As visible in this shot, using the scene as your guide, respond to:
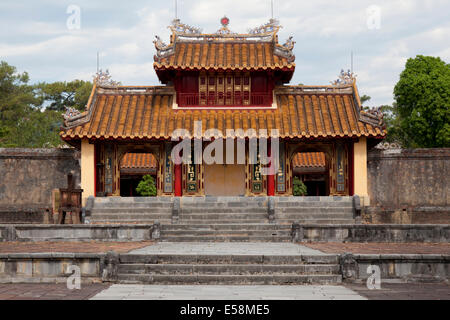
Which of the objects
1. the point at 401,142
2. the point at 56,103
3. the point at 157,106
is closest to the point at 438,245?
the point at 157,106

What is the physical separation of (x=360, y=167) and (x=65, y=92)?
3919cm

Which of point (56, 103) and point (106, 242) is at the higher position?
point (56, 103)

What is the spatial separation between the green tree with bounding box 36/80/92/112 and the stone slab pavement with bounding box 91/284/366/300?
4397 centimetres

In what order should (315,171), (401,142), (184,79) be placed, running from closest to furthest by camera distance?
(184,79) < (315,171) < (401,142)

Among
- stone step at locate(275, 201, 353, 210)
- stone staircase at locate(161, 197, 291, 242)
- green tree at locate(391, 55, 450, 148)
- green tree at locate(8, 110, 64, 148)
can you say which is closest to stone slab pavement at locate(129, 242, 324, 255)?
stone staircase at locate(161, 197, 291, 242)

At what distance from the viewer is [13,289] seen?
9.49 meters

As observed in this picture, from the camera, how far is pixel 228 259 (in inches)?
432

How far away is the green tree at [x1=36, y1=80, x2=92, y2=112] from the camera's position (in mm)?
51438

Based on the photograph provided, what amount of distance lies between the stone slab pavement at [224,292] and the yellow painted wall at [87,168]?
12432 mm

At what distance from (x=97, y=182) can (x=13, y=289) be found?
1335 centimetres

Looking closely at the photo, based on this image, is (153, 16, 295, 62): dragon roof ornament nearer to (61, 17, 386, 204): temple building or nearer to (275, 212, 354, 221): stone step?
(61, 17, 386, 204): temple building

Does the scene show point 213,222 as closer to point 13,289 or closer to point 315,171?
point 13,289

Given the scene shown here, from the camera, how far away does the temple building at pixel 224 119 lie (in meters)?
21.8

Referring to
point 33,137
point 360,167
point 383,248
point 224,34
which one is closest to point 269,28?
point 224,34
